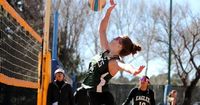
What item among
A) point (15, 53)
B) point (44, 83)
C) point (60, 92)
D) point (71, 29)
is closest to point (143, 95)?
point (60, 92)

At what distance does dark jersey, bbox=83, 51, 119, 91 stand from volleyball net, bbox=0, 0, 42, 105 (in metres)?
1.35

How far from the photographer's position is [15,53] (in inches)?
354

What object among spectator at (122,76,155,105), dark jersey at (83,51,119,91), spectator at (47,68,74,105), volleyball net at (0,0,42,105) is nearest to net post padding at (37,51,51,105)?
volleyball net at (0,0,42,105)

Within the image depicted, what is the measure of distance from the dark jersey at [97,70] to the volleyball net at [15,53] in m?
1.35

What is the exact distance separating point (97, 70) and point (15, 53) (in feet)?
10.6

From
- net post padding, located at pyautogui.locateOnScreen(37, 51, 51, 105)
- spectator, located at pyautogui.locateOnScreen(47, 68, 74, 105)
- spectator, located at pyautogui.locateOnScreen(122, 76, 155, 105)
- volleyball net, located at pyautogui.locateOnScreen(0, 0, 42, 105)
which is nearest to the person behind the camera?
net post padding, located at pyautogui.locateOnScreen(37, 51, 51, 105)

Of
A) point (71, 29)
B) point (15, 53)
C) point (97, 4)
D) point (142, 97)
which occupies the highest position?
point (71, 29)

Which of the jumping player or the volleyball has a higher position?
the volleyball

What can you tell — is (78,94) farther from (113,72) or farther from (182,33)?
(182,33)

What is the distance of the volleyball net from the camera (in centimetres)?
773

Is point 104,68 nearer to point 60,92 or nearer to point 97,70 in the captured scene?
point 97,70

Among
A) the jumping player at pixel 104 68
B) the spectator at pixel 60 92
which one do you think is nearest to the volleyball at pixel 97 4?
the spectator at pixel 60 92

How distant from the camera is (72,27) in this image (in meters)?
37.6

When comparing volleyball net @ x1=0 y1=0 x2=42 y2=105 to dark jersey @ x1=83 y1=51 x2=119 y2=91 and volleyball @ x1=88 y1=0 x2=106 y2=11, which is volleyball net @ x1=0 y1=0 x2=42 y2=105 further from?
dark jersey @ x1=83 y1=51 x2=119 y2=91
